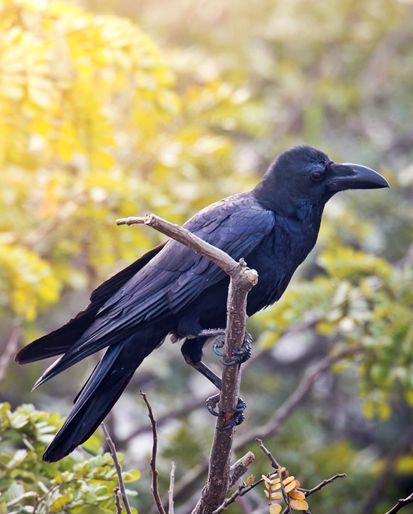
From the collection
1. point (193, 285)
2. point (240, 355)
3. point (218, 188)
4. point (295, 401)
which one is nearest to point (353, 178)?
point (193, 285)

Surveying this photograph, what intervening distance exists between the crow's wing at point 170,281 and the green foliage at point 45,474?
1.44ft

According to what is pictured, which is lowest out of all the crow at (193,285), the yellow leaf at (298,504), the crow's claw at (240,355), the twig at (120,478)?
the yellow leaf at (298,504)

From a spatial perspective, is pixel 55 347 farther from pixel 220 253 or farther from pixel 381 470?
pixel 381 470

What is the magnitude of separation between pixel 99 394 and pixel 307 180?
1.54 meters

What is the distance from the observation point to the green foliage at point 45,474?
3.58m

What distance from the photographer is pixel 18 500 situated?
11.7ft

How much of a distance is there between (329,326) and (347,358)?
232mm

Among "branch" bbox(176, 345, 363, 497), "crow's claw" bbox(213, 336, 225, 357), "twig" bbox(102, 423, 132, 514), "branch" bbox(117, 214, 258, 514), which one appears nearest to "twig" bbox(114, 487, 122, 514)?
"twig" bbox(102, 423, 132, 514)

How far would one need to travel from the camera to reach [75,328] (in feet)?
14.3

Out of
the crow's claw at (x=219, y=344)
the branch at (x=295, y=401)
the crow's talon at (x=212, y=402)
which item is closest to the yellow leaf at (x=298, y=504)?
the crow's talon at (x=212, y=402)

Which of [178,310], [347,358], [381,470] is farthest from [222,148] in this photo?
[381,470]

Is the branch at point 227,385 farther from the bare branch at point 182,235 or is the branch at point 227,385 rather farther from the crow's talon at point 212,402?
the crow's talon at point 212,402

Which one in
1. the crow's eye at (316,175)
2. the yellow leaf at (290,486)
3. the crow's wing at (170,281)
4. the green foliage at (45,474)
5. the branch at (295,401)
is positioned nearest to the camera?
the yellow leaf at (290,486)

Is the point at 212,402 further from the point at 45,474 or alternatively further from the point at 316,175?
the point at 316,175
